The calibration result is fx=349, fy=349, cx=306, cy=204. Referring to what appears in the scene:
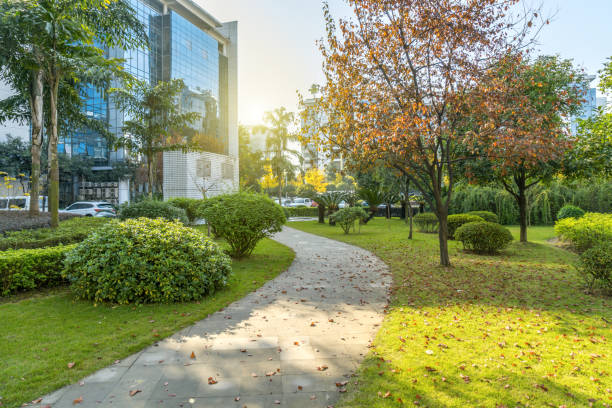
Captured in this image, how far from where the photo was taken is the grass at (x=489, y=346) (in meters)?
2.71

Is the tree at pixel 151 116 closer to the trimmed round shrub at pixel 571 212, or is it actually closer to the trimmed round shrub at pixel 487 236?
the trimmed round shrub at pixel 487 236

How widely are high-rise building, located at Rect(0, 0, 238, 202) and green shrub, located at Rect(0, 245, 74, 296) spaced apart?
18105 mm

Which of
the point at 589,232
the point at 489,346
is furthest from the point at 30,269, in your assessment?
the point at 589,232

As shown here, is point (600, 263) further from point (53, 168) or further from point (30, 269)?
point (53, 168)

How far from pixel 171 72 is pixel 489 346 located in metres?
35.1

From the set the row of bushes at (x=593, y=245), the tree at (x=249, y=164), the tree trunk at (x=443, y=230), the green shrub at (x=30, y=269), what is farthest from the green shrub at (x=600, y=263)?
the tree at (x=249, y=164)

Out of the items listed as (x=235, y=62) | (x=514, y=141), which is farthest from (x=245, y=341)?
(x=235, y=62)

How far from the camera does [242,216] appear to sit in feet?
27.1

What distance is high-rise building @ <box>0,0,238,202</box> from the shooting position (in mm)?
29625

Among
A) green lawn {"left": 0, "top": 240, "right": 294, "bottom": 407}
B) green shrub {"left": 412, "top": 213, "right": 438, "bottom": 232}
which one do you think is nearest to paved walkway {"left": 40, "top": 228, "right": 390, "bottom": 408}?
green lawn {"left": 0, "top": 240, "right": 294, "bottom": 407}

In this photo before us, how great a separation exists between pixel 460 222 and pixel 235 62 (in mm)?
35528

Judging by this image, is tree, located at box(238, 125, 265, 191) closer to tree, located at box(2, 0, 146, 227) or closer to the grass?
tree, located at box(2, 0, 146, 227)

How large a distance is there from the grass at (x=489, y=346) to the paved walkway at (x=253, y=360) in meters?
0.30

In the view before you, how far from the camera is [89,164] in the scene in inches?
1219
